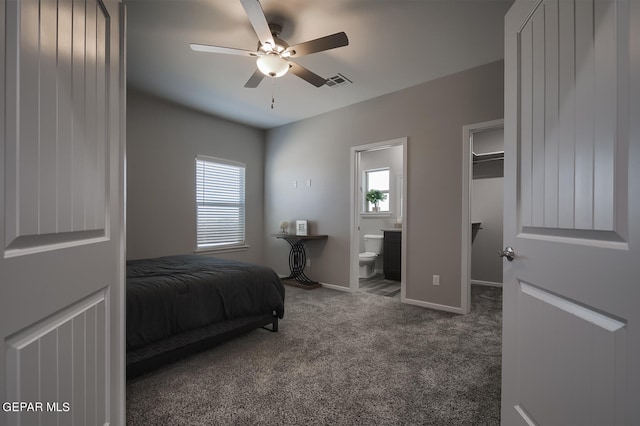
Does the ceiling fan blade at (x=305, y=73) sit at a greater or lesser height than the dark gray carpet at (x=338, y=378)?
greater

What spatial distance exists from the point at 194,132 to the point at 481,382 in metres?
4.40

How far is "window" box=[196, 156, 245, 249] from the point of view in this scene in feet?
14.4

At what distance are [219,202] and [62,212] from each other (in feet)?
12.8

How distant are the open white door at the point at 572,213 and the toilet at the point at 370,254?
12.0ft

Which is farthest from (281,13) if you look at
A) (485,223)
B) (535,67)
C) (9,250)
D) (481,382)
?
(485,223)

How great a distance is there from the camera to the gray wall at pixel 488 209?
4316 mm

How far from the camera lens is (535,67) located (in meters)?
1.11

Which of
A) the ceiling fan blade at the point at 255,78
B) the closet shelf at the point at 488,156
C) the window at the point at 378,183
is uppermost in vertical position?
the ceiling fan blade at the point at 255,78

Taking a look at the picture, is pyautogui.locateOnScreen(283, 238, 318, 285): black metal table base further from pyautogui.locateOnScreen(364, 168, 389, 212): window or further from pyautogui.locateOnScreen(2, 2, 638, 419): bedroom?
pyautogui.locateOnScreen(364, 168, 389, 212): window

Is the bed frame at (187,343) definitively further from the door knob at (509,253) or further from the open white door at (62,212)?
the door knob at (509,253)

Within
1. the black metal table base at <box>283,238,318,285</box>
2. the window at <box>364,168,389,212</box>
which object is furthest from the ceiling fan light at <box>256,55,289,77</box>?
the window at <box>364,168,389,212</box>

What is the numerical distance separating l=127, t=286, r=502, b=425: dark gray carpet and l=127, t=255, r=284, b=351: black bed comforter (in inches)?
11.5

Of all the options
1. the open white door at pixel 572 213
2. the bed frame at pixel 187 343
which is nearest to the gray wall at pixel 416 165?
the bed frame at pixel 187 343

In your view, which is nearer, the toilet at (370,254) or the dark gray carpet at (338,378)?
the dark gray carpet at (338,378)
